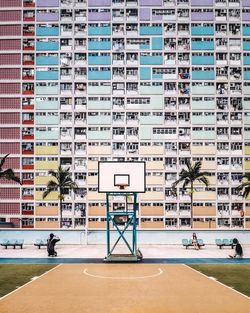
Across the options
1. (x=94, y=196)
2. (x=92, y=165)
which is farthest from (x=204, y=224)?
(x=92, y=165)

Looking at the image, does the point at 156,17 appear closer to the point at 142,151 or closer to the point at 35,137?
the point at 142,151

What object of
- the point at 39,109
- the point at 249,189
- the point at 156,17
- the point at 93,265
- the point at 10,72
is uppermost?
the point at 156,17

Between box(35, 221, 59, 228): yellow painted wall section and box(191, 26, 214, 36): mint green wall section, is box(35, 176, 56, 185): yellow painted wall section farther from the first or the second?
box(191, 26, 214, 36): mint green wall section

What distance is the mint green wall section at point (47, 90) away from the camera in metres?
69.8

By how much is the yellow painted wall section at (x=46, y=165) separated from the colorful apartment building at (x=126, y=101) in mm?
157

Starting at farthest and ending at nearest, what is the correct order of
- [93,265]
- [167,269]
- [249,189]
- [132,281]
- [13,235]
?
[249,189], [13,235], [93,265], [167,269], [132,281]

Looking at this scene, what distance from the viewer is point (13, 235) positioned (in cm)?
4019

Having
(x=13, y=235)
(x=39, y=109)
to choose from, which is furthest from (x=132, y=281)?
(x=39, y=109)

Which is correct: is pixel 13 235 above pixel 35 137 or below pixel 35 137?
below

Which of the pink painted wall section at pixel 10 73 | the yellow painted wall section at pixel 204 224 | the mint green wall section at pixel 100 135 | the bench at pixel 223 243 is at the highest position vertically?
the pink painted wall section at pixel 10 73

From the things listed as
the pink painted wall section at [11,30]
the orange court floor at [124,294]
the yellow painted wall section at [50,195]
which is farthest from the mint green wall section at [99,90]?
the orange court floor at [124,294]

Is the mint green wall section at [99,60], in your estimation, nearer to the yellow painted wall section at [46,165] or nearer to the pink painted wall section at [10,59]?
→ the pink painted wall section at [10,59]

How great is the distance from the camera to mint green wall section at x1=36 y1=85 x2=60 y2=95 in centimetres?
6975

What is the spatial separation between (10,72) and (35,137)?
11214 mm
